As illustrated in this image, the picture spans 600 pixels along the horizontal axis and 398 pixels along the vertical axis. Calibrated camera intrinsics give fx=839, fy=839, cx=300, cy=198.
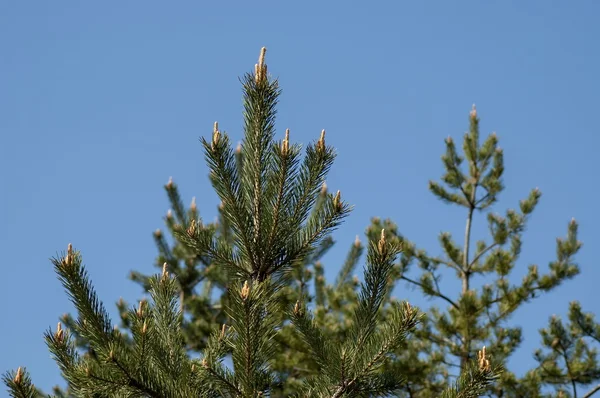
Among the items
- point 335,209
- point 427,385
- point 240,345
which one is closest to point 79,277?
point 240,345

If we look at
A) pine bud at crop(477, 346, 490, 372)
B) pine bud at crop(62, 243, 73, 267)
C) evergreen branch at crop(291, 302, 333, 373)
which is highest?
pine bud at crop(62, 243, 73, 267)

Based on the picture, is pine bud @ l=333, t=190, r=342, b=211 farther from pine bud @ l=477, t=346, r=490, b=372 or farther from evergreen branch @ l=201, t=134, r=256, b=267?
pine bud @ l=477, t=346, r=490, b=372

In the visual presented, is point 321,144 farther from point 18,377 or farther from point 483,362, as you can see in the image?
point 18,377

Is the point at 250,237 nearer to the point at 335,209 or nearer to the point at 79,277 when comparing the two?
the point at 335,209

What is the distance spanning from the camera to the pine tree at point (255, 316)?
4.47m

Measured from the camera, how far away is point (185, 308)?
14016mm

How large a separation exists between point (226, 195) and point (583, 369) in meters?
7.75

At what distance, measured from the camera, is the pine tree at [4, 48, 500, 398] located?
447 centimetres

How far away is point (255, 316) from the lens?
Result: 4469 mm

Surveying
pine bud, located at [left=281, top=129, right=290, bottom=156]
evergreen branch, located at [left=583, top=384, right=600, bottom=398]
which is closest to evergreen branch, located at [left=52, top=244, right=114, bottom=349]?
pine bud, located at [left=281, top=129, right=290, bottom=156]

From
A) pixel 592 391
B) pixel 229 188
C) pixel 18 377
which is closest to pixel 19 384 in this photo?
pixel 18 377

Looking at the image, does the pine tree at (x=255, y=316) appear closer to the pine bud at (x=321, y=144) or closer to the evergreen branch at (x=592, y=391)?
the pine bud at (x=321, y=144)

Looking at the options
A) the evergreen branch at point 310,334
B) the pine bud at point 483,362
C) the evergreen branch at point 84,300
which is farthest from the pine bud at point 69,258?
the pine bud at point 483,362

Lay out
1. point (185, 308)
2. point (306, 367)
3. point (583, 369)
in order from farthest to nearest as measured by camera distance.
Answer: point (185, 308) < point (306, 367) < point (583, 369)
